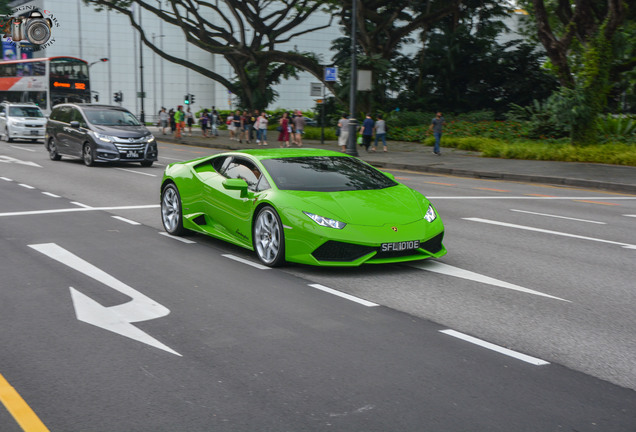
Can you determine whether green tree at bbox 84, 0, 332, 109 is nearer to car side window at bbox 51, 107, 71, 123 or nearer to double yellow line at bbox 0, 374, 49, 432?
car side window at bbox 51, 107, 71, 123

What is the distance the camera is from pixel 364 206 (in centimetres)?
796

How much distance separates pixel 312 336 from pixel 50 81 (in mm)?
41181

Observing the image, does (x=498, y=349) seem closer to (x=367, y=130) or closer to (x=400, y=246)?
(x=400, y=246)

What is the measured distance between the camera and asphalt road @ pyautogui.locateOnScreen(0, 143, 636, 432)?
13.7ft

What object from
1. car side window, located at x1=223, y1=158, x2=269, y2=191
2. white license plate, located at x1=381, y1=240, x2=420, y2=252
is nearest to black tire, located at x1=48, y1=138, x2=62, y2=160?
car side window, located at x1=223, y1=158, x2=269, y2=191

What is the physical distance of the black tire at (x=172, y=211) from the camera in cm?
1011

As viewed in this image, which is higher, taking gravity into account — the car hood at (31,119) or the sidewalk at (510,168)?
the car hood at (31,119)

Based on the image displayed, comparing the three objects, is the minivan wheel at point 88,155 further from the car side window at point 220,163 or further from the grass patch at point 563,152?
the grass patch at point 563,152

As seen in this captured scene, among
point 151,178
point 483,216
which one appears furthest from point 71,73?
point 483,216

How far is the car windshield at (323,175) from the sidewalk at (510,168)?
11561 millimetres

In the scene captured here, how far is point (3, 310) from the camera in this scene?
6.39 m

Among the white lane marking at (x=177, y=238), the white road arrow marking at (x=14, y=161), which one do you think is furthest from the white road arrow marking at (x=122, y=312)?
the white road arrow marking at (x=14, y=161)

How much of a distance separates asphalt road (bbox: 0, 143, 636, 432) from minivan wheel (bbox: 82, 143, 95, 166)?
38.6ft

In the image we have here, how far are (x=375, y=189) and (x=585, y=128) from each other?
19802 mm
